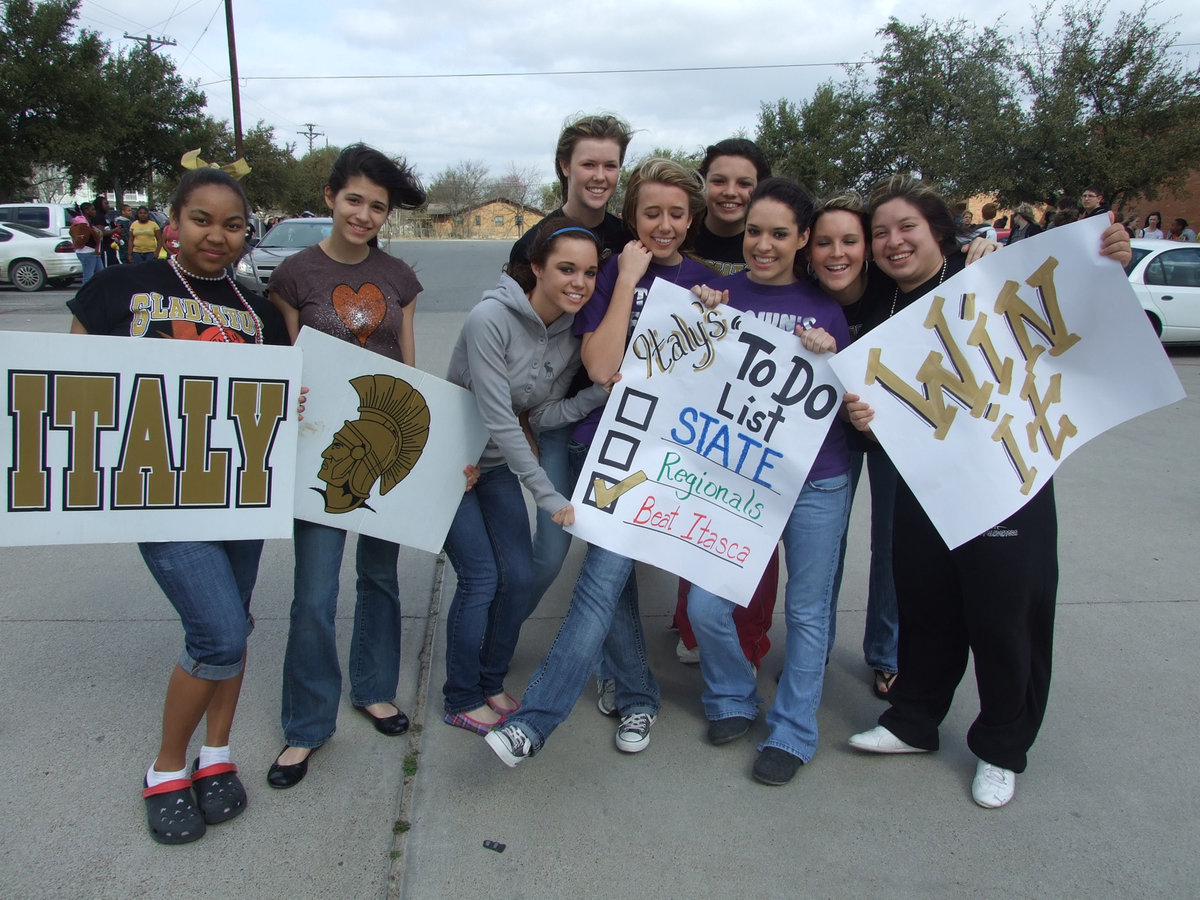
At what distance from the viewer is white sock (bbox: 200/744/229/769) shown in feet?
8.43

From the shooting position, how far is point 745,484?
9.23 ft

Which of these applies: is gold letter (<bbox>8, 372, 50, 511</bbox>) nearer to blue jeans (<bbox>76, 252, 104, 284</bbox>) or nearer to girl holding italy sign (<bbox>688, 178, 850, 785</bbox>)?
girl holding italy sign (<bbox>688, 178, 850, 785</bbox>)

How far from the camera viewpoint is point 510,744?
8.27 feet

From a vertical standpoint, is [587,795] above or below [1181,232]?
below

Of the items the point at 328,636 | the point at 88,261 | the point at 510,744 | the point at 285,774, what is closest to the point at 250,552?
the point at 328,636

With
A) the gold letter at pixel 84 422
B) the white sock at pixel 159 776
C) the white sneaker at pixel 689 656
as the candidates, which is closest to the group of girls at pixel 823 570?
the white sneaker at pixel 689 656

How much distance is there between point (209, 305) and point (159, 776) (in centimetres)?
136

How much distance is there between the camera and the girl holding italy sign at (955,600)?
8.41 ft

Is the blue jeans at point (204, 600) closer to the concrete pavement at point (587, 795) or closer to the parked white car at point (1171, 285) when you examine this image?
the concrete pavement at point (587, 795)

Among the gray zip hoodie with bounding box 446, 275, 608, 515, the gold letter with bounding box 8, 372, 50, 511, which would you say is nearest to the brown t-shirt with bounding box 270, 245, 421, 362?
the gray zip hoodie with bounding box 446, 275, 608, 515

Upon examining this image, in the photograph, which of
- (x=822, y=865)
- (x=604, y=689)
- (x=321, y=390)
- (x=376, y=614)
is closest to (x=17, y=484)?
(x=321, y=390)

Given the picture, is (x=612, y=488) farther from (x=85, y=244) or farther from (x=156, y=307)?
(x=85, y=244)

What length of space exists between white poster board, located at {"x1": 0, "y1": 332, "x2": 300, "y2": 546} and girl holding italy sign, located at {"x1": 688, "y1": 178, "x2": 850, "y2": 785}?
4.51 ft

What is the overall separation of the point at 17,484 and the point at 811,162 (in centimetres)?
3107
